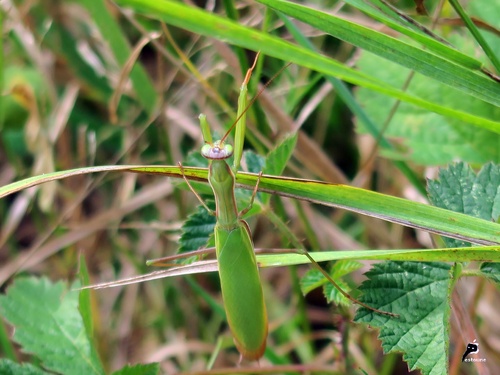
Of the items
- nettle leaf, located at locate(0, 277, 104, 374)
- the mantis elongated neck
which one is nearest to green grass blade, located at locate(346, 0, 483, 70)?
the mantis elongated neck

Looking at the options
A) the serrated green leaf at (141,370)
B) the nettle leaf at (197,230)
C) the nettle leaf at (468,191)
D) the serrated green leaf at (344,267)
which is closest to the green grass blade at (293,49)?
the nettle leaf at (468,191)

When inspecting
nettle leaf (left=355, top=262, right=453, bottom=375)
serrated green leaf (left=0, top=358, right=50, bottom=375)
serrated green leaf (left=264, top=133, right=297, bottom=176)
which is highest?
serrated green leaf (left=264, top=133, right=297, bottom=176)

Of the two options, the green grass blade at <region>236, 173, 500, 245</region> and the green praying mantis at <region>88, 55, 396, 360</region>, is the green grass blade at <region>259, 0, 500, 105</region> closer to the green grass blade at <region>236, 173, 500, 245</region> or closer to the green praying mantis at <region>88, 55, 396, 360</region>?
the green praying mantis at <region>88, 55, 396, 360</region>

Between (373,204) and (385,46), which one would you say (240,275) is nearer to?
(373,204)

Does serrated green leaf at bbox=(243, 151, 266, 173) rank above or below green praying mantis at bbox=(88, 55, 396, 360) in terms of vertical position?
above

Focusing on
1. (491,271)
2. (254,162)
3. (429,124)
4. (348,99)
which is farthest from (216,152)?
(429,124)
